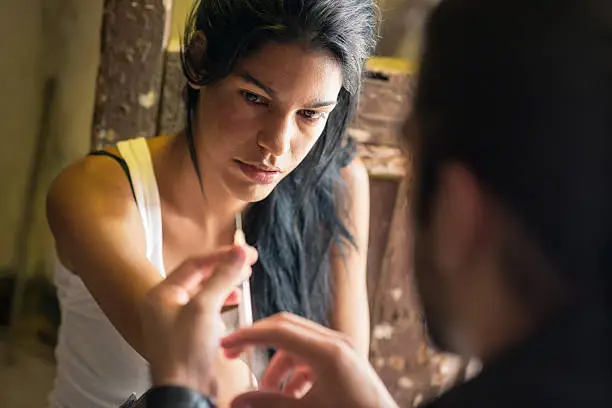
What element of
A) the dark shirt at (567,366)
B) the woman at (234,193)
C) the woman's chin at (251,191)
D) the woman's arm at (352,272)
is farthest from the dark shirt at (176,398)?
the woman's arm at (352,272)

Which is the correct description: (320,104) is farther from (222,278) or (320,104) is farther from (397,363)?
(397,363)

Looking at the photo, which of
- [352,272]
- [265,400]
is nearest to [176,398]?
[265,400]

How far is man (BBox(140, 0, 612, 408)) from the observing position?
37cm

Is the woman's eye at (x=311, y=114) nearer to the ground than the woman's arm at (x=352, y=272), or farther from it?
farther from it

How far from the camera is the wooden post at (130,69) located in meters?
0.98

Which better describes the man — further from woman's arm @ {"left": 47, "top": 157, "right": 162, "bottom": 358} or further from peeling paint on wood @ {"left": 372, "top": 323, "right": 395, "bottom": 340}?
peeling paint on wood @ {"left": 372, "top": 323, "right": 395, "bottom": 340}

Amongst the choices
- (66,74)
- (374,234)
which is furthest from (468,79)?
(66,74)

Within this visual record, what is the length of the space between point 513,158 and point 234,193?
19.7 inches

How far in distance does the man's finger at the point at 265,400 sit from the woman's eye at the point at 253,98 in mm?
361

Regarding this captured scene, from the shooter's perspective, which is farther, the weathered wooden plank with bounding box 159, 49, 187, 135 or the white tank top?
the weathered wooden plank with bounding box 159, 49, 187, 135

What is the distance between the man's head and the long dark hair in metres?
0.36

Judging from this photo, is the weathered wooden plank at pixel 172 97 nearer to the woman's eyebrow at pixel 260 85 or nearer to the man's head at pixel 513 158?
the woman's eyebrow at pixel 260 85

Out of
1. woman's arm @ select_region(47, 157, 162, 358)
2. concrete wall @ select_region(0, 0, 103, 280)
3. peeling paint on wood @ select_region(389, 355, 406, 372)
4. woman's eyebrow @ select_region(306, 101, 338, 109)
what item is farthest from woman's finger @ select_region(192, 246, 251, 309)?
concrete wall @ select_region(0, 0, 103, 280)

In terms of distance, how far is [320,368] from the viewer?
1.65ft
